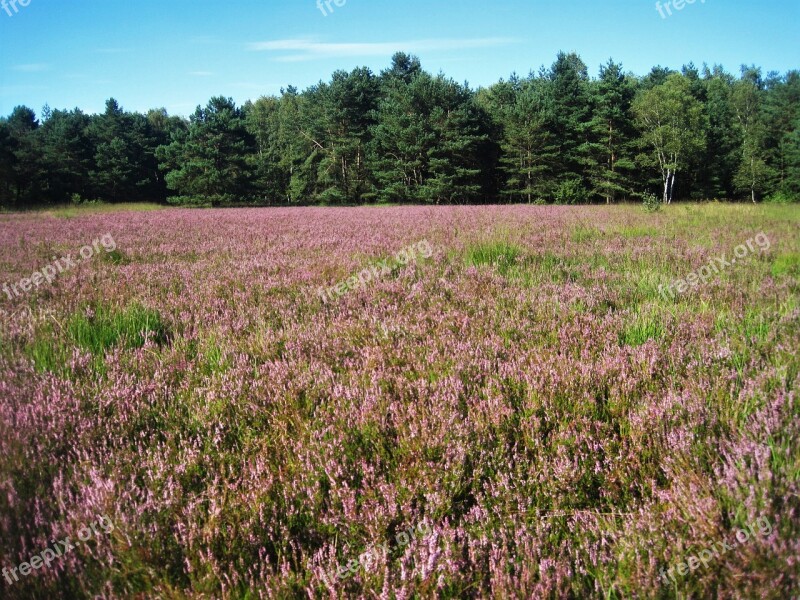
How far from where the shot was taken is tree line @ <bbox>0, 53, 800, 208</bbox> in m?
43.6

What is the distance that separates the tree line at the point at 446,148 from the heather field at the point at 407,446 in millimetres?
39688

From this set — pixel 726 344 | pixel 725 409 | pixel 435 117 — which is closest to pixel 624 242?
pixel 726 344

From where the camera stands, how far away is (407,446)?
2.08 metres

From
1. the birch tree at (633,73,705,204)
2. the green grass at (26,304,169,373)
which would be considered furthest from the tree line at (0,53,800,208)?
the green grass at (26,304,169,373)

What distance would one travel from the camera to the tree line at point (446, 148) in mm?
43625

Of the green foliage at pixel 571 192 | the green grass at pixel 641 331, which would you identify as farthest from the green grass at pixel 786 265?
the green foliage at pixel 571 192

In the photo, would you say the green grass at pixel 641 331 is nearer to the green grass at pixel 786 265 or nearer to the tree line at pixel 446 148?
the green grass at pixel 786 265

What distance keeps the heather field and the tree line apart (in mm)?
39688

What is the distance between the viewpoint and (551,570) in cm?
146

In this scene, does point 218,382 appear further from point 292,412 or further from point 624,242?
point 624,242

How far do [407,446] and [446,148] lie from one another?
4365cm

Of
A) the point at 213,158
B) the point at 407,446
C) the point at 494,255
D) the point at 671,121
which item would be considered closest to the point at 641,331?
the point at 407,446

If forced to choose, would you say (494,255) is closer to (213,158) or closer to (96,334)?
(96,334)

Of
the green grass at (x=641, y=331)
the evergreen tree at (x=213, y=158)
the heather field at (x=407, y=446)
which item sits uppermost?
the evergreen tree at (x=213, y=158)
